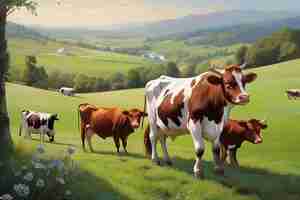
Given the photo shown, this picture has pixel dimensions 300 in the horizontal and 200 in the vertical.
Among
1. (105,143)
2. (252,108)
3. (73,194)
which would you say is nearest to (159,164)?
(73,194)

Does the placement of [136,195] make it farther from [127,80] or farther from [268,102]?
[127,80]

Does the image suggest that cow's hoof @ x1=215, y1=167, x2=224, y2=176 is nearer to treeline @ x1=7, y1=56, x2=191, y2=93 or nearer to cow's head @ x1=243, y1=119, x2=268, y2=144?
cow's head @ x1=243, y1=119, x2=268, y2=144

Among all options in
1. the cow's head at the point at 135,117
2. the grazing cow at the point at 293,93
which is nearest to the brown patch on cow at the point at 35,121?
the cow's head at the point at 135,117

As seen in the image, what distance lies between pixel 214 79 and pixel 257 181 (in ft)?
10.7

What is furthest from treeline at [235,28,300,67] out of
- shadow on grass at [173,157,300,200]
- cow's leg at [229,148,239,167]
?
shadow on grass at [173,157,300,200]

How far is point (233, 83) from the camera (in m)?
11.8

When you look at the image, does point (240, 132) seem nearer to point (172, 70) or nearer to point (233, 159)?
point (233, 159)

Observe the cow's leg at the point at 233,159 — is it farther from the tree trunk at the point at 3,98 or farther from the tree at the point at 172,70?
the tree at the point at 172,70

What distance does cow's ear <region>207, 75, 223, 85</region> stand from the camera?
1205cm

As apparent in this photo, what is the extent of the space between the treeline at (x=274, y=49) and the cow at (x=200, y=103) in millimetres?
45455

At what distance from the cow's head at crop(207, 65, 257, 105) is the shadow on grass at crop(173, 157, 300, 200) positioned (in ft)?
7.51

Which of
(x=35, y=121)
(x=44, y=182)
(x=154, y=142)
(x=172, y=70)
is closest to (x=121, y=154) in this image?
(x=154, y=142)

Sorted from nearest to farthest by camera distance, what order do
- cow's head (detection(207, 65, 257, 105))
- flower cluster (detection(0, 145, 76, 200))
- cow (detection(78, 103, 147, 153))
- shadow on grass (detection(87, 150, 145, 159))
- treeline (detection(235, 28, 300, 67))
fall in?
1. flower cluster (detection(0, 145, 76, 200))
2. cow's head (detection(207, 65, 257, 105))
3. cow (detection(78, 103, 147, 153))
4. shadow on grass (detection(87, 150, 145, 159))
5. treeline (detection(235, 28, 300, 67))

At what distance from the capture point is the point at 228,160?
1556 centimetres
